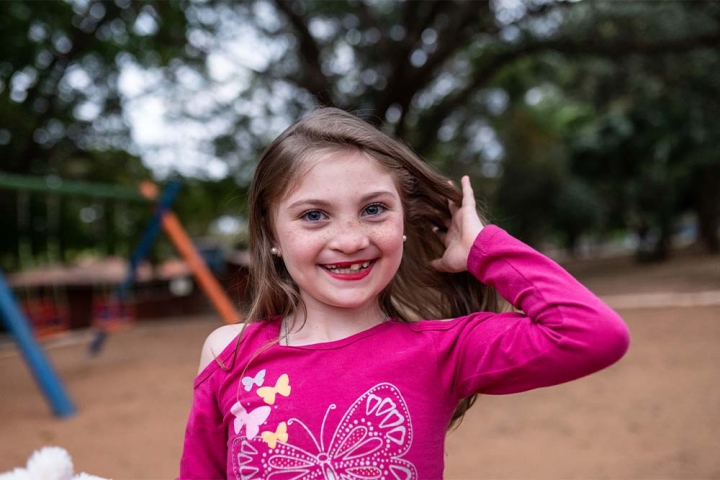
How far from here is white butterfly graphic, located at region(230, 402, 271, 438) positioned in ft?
4.09

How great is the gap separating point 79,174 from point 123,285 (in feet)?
13.8

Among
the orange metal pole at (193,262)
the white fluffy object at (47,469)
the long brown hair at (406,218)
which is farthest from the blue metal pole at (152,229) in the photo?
the white fluffy object at (47,469)

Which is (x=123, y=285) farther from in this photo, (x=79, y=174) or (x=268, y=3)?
(x=268, y=3)

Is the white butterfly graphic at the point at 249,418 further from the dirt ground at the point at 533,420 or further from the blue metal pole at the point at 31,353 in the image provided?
the blue metal pole at the point at 31,353

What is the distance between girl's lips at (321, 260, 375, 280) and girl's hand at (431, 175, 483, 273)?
27 centimetres

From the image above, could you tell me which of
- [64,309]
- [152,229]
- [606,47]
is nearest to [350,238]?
[152,229]

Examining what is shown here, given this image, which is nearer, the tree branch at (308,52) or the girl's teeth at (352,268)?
the girl's teeth at (352,268)

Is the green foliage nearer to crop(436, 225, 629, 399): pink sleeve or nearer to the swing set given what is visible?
the swing set

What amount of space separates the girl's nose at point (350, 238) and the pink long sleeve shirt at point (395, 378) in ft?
0.70

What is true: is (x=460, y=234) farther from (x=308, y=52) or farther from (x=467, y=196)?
(x=308, y=52)

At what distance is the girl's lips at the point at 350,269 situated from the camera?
1295 millimetres

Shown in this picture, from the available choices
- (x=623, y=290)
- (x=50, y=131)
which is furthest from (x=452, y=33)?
(x=50, y=131)

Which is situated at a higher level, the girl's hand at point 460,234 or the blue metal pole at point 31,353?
the girl's hand at point 460,234

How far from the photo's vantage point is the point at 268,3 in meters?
9.53
